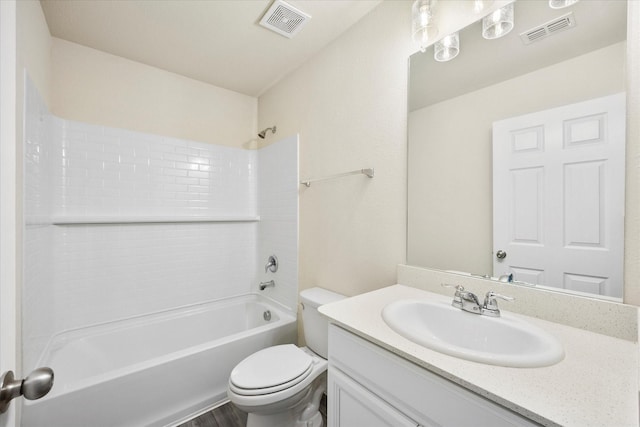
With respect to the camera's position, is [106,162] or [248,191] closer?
[106,162]

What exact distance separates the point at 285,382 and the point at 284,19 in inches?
80.3

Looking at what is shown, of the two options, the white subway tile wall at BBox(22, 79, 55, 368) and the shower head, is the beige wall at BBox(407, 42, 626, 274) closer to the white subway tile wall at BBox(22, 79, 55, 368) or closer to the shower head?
the shower head

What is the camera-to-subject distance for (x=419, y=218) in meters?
1.35

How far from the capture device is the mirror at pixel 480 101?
0.88 meters

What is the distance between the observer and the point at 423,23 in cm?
122

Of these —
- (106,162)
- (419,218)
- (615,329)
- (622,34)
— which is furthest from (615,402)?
(106,162)

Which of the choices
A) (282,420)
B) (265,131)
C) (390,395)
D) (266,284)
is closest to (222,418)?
(282,420)

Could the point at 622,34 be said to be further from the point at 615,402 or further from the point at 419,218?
the point at 615,402

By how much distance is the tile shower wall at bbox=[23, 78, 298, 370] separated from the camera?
157 centimetres

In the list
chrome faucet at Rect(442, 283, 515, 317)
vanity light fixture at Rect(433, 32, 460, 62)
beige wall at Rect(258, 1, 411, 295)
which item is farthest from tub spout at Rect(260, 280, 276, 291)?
vanity light fixture at Rect(433, 32, 460, 62)

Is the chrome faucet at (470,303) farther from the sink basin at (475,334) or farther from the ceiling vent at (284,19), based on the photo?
the ceiling vent at (284,19)

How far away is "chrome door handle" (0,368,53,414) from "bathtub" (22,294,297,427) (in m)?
1.12

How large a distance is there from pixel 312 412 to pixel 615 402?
137 centimetres

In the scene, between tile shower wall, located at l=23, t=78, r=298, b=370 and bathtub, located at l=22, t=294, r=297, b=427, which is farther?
tile shower wall, located at l=23, t=78, r=298, b=370
